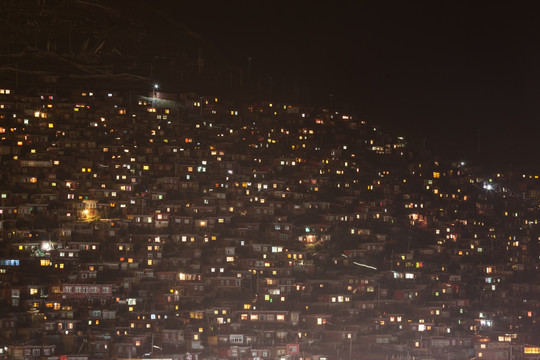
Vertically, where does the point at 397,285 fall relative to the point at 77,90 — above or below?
below

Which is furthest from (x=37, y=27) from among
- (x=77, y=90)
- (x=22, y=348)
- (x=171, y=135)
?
(x=22, y=348)

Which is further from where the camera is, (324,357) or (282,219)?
(282,219)

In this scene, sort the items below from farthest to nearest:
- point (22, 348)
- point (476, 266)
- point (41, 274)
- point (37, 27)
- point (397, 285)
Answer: point (37, 27) → point (476, 266) → point (397, 285) → point (41, 274) → point (22, 348)

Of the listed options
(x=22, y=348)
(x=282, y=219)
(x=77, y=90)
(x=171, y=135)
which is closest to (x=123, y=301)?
(x=22, y=348)

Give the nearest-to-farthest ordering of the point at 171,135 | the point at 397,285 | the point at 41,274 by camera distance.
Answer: the point at 41,274, the point at 397,285, the point at 171,135

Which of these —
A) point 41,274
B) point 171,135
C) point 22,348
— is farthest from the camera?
point 171,135

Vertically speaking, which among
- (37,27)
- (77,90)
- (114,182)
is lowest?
(114,182)

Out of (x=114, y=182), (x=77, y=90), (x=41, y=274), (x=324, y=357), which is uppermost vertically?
(x=77, y=90)

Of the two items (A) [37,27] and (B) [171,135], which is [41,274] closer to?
(B) [171,135]

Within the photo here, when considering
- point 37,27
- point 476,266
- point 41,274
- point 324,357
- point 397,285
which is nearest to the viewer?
point 324,357

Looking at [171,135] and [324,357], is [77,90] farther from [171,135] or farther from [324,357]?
[324,357]
